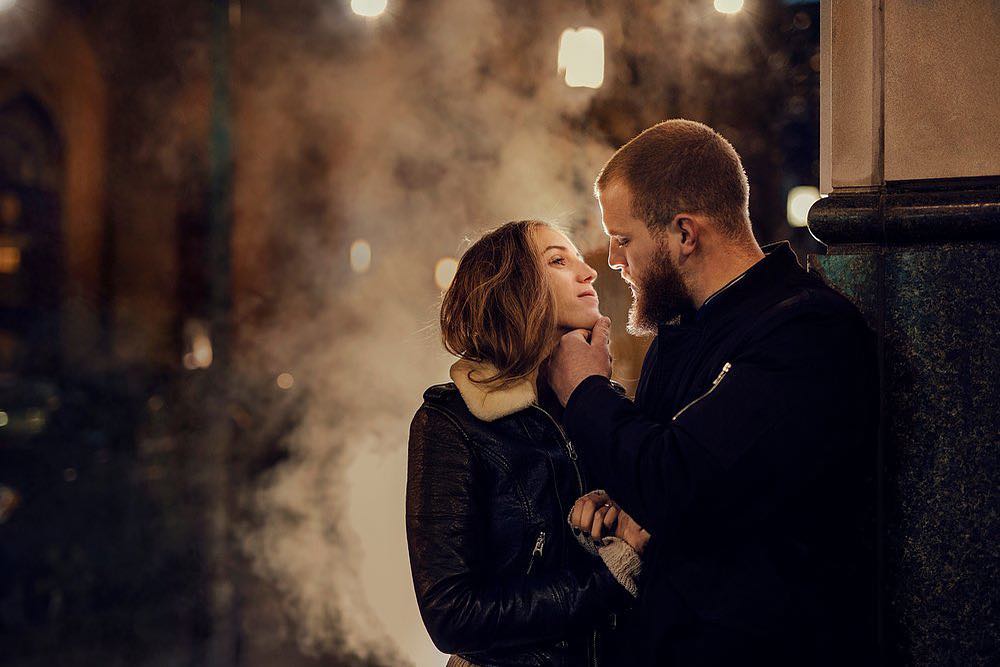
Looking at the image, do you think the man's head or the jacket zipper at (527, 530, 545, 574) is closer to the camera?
the man's head

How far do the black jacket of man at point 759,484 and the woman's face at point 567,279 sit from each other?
0.54 meters

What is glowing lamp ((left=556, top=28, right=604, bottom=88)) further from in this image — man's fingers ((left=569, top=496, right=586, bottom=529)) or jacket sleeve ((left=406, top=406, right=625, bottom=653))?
man's fingers ((left=569, top=496, right=586, bottom=529))

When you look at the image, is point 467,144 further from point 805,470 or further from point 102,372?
point 102,372

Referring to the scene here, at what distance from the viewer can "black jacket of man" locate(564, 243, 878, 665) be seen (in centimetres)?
175

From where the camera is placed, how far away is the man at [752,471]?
1755 mm

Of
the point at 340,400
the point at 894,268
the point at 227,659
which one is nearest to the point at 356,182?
the point at 340,400

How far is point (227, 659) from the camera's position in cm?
739

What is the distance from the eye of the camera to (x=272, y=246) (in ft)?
76.5

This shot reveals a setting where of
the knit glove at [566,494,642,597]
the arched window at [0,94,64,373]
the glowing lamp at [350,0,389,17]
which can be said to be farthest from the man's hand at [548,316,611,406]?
the arched window at [0,94,64,373]

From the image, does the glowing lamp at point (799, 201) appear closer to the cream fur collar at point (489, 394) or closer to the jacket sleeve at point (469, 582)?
the cream fur collar at point (489, 394)

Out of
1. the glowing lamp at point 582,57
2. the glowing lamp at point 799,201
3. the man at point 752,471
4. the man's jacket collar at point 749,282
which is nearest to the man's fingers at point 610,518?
the man at point 752,471

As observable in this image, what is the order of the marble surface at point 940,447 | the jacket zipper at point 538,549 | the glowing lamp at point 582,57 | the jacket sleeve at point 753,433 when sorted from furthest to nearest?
the glowing lamp at point 582,57
the jacket zipper at point 538,549
the marble surface at point 940,447
the jacket sleeve at point 753,433

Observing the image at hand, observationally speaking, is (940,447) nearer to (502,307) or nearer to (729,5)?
(502,307)

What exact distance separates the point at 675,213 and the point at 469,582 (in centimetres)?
106
